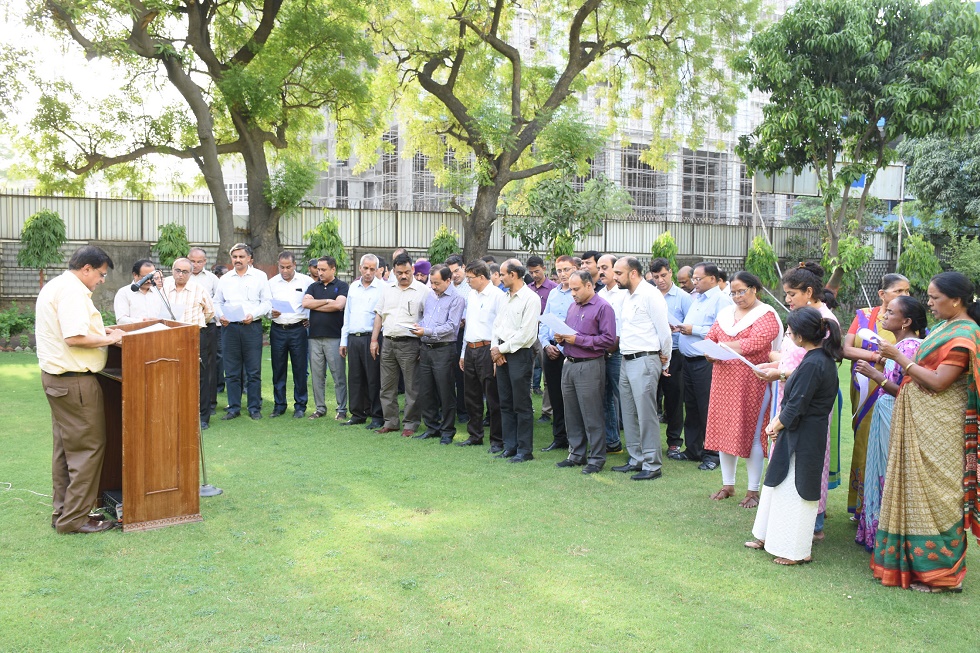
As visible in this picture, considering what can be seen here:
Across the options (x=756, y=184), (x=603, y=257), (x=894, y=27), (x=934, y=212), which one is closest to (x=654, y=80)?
(x=756, y=184)

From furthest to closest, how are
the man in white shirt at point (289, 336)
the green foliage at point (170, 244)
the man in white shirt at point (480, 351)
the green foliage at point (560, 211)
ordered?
1. the green foliage at point (560, 211)
2. the green foliage at point (170, 244)
3. the man in white shirt at point (289, 336)
4. the man in white shirt at point (480, 351)

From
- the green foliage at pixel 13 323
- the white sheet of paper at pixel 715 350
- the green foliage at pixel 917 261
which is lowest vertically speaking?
the green foliage at pixel 13 323

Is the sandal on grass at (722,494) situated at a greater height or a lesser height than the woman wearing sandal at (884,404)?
lesser

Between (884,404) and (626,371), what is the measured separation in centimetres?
249

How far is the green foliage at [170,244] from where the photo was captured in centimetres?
1750

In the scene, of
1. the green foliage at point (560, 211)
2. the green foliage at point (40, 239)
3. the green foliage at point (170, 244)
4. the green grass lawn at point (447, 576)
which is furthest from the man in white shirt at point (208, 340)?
the green foliage at point (560, 211)

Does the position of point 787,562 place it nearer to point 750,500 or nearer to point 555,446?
point 750,500

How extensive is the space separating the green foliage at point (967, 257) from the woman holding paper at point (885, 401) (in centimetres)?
1915

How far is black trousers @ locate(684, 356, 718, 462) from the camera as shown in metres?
8.10

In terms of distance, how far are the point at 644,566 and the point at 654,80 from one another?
16911mm

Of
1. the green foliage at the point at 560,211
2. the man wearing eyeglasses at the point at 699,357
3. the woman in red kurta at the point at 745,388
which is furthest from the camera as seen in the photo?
the green foliage at the point at 560,211

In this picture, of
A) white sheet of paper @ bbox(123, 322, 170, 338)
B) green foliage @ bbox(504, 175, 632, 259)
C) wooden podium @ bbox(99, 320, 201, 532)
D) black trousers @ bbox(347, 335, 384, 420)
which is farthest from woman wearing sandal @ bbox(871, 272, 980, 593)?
A: green foliage @ bbox(504, 175, 632, 259)

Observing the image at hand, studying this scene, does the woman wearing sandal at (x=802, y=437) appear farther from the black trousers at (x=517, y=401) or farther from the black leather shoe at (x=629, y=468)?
the black trousers at (x=517, y=401)

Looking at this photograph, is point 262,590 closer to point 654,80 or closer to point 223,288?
point 223,288
